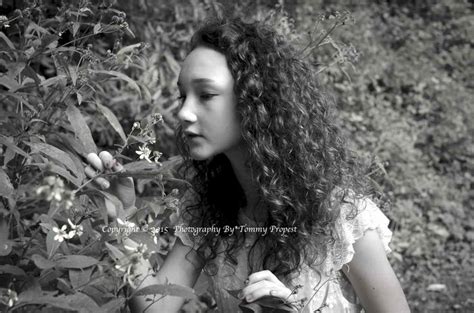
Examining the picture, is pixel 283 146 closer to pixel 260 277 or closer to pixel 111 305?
pixel 260 277

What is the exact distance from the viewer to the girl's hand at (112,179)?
1247 mm

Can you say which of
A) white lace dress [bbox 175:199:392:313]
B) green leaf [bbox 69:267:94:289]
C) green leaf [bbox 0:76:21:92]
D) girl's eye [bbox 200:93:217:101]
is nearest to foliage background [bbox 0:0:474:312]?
white lace dress [bbox 175:199:392:313]

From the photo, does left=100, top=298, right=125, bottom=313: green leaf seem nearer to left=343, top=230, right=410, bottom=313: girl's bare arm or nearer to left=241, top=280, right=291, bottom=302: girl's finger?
left=241, top=280, right=291, bottom=302: girl's finger

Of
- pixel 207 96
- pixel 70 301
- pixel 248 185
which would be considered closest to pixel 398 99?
pixel 248 185

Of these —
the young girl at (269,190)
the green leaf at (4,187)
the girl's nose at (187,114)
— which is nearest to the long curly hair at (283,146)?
the young girl at (269,190)

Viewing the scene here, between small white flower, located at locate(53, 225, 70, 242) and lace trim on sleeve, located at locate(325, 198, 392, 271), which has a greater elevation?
small white flower, located at locate(53, 225, 70, 242)

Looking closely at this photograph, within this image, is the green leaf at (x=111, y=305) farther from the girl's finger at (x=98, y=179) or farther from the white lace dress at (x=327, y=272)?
the white lace dress at (x=327, y=272)

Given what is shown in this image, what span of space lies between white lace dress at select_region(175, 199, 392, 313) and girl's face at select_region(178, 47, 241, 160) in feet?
1.00

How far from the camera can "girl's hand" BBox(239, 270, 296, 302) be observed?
1.28 metres

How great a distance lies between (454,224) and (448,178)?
333 mm

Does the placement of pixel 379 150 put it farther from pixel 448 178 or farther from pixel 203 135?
pixel 203 135

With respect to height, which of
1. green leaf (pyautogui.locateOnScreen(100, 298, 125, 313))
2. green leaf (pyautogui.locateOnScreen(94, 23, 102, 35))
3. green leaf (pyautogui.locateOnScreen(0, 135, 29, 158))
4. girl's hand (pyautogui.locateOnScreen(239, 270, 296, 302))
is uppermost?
green leaf (pyautogui.locateOnScreen(94, 23, 102, 35))

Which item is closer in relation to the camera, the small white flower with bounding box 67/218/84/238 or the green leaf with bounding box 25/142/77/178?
the small white flower with bounding box 67/218/84/238

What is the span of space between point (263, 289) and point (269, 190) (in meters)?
0.35
